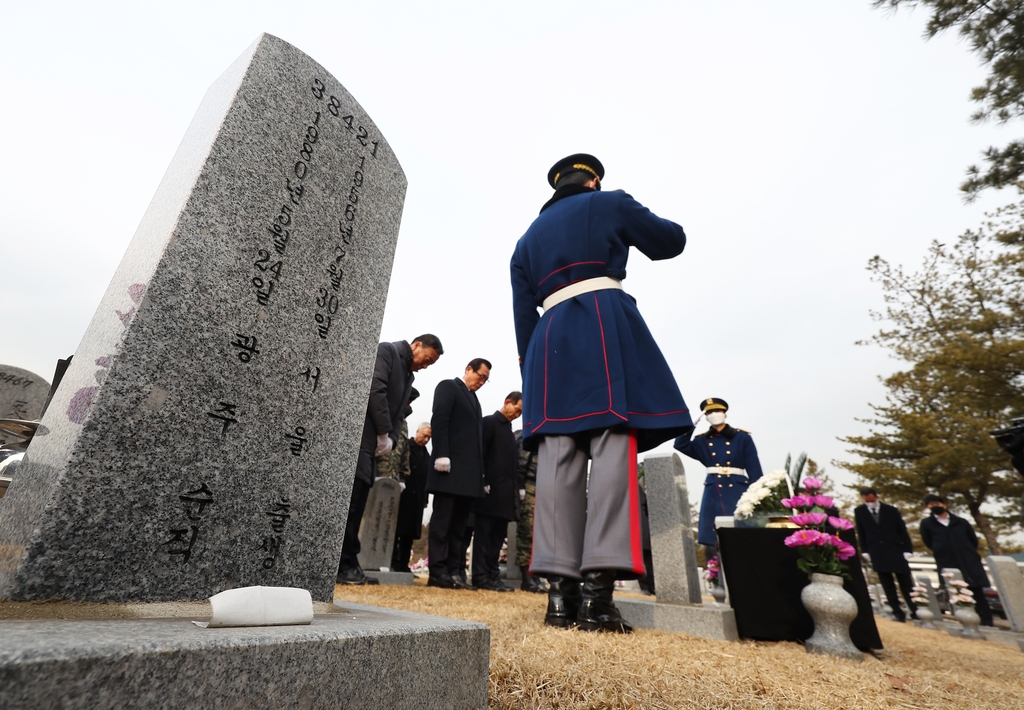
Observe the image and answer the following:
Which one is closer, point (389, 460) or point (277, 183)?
point (277, 183)

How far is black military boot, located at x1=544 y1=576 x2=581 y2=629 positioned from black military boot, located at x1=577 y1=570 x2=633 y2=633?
0.15 m

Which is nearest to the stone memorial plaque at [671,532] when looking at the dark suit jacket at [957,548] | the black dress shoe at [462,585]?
the black dress shoe at [462,585]

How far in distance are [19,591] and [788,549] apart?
358 cm

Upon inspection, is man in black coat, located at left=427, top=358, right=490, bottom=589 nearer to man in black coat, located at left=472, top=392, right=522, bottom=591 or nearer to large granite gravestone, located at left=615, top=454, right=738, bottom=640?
man in black coat, located at left=472, top=392, right=522, bottom=591

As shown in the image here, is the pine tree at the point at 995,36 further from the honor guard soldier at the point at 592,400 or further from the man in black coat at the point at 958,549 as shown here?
the man in black coat at the point at 958,549

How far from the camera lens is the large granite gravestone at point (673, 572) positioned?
296 cm

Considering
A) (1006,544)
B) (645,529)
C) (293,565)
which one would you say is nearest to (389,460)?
(645,529)

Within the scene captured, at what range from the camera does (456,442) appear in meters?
5.32

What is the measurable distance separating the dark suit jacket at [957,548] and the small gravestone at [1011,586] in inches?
57.4

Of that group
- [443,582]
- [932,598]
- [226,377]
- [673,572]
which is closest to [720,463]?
[673,572]

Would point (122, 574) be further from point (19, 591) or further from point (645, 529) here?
point (645, 529)

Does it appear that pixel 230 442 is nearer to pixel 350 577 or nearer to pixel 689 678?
pixel 689 678

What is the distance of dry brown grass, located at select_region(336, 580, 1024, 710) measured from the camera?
4.50 ft

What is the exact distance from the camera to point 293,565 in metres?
1.48
